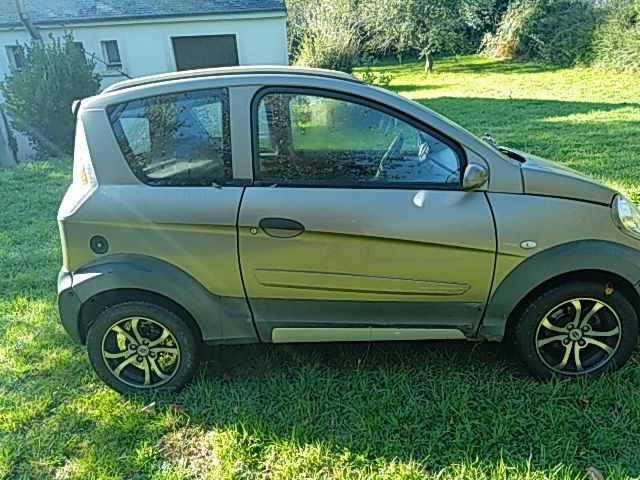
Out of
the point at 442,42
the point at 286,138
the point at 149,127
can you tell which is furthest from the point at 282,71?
the point at 442,42

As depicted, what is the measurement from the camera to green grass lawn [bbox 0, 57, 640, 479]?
2205 millimetres

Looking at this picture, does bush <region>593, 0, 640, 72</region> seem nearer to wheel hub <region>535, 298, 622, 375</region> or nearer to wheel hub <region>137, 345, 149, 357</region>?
wheel hub <region>535, 298, 622, 375</region>

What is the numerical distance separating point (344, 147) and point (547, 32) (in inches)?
847

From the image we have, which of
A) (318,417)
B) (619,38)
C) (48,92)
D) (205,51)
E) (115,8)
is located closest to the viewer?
(318,417)

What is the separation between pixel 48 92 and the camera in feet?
36.4

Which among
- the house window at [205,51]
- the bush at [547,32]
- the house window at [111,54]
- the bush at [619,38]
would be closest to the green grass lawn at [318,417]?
the house window at [205,51]

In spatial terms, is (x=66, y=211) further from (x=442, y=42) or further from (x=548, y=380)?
(x=442, y=42)

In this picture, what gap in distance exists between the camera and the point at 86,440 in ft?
7.87

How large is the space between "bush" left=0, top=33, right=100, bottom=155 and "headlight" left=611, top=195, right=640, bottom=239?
11653 mm

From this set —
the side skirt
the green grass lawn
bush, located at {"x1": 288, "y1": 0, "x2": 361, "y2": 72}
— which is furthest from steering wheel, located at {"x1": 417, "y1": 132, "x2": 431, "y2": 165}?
bush, located at {"x1": 288, "y1": 0, "x2": 361, "y2": 72}

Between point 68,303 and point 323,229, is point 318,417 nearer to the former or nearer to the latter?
point 323,229

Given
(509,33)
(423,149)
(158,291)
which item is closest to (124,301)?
(158,291)

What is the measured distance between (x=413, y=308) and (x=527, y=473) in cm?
89

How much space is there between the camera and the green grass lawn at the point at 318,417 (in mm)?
2205
